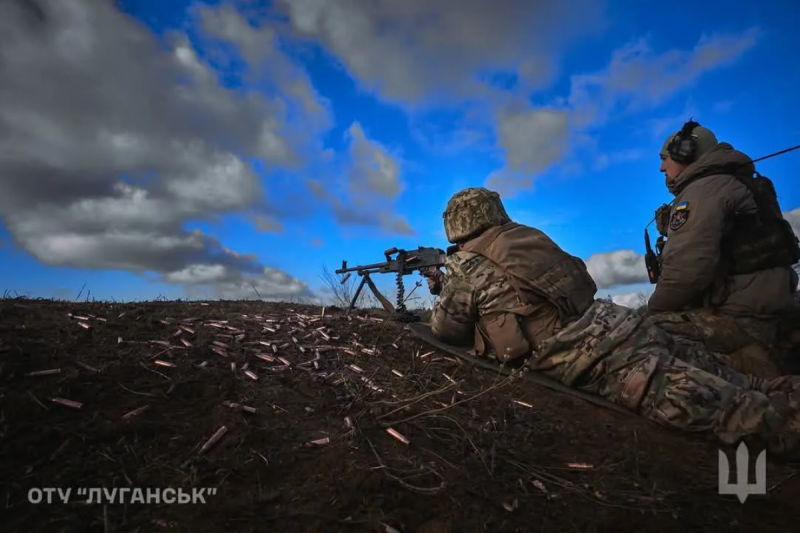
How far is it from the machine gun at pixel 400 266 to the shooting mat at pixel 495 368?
162cm

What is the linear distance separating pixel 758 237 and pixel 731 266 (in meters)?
0.44

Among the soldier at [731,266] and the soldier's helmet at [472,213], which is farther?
the soldier's helmet at [472,213]

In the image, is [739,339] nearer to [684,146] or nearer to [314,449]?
[684,146]

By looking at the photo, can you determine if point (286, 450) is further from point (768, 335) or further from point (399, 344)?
point (768, 335)

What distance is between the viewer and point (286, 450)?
9.51ft

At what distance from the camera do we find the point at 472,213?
5477mm

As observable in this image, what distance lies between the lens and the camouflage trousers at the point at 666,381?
3.67 meters

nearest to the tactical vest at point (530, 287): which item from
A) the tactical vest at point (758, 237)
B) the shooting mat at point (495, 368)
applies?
the shooting mat at point (495, 368)

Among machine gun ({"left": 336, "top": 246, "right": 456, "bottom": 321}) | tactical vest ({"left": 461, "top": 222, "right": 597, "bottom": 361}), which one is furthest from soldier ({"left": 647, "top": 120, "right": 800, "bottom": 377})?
machine gun ({"left": 336, "top": 246, "right": 456, "bottom": 321})

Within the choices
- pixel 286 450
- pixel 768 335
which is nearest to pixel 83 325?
pixel 286 450

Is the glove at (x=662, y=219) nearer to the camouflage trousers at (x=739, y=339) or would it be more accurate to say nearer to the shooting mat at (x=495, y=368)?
the camouflage trousers at (x=739, y=339)

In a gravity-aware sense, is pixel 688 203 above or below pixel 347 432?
above

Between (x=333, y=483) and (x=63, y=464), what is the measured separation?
1613mm

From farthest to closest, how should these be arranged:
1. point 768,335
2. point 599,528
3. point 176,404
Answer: point 768,335 < point 176,404 < point 599,528
